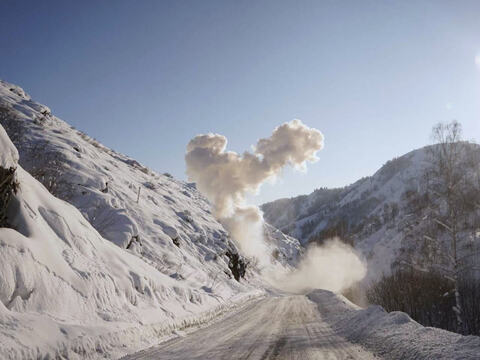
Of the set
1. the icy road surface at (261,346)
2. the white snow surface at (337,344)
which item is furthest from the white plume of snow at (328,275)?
the icy road surface at (261,346)

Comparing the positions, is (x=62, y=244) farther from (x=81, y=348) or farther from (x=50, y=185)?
(x=50, y=185)

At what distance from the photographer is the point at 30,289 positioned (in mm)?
8516

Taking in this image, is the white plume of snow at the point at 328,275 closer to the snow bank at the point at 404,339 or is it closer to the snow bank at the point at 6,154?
the snow bank at the point at 404,339

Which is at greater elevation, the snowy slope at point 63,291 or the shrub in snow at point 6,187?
the shrub in snow at point 6,187

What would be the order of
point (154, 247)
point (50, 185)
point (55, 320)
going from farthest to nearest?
point (154, 247)
point (50, 185)
point (55, 320)

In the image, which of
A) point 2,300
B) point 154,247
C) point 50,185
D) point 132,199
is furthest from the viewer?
point 132,199

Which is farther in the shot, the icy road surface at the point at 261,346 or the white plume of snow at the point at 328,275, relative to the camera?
the white plume of snow at the point at 328,275

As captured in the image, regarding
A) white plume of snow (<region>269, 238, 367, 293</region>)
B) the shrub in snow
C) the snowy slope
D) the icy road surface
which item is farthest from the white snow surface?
white plume of snow (<region>269, 238, 367, 293</region>)

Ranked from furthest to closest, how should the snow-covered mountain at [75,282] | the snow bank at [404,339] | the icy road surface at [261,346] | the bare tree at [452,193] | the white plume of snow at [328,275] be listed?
the white plume of snow at [328,275] < the bare tree at [452,193] < the icy road surface at [261,346] < the snow-covered mountain at [75,282] < the snow bank at [404,339]

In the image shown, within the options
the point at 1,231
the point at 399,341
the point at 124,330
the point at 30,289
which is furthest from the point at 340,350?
the point at 1,231

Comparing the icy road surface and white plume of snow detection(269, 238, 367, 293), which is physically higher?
the icy road surface

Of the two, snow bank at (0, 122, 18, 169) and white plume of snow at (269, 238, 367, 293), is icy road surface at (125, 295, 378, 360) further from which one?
white plume of snow at (269, 238, 367, 293)

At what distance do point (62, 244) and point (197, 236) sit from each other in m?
32.5

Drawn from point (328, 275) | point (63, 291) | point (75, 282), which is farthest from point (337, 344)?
point (328, 275)
